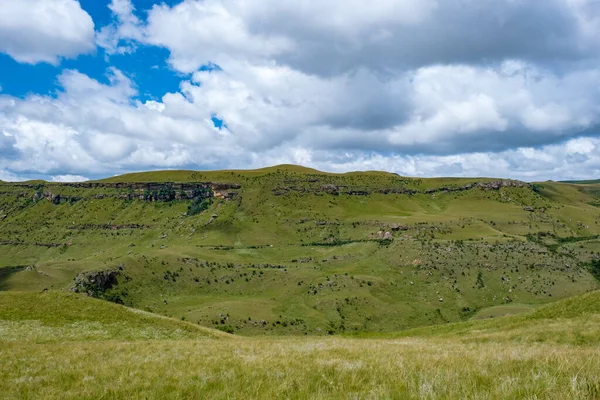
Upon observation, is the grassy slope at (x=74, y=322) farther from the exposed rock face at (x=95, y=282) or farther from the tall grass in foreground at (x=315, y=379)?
the exposed rock face at (x=95, y=282)

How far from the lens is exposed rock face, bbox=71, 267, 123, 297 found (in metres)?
119

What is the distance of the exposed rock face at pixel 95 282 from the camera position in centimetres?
11900

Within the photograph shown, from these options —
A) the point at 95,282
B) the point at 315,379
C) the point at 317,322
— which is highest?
the point at 315,379

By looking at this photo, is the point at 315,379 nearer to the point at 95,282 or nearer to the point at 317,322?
the point at 317,322

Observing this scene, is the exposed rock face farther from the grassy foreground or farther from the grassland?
the grassy foreground

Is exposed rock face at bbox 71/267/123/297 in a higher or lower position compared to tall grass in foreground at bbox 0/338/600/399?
lower

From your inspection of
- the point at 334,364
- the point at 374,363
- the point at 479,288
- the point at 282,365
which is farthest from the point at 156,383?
the point at 479,288

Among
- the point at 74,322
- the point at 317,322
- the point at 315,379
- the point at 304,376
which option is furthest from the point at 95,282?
the point at 315,379

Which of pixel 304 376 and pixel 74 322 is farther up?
pixel 304 376

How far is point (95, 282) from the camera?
406 ft

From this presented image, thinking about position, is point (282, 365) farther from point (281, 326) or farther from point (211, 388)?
point (281, 326)

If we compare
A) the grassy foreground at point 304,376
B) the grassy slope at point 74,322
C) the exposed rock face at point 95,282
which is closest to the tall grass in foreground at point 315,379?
the grassy foreground at point 304,376

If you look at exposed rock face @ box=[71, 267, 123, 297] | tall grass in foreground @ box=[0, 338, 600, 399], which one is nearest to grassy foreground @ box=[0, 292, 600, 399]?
tall grass in foreground @ box=[0, 338, 600, 399]

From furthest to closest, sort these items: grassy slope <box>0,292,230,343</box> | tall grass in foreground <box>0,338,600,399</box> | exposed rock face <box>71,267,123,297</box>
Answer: exposed rock face <box>71,267,123,297</box>, grassy slope <box>0,292,230,343</box>, tall grass in foreground <box>0,338,600,399</box>
